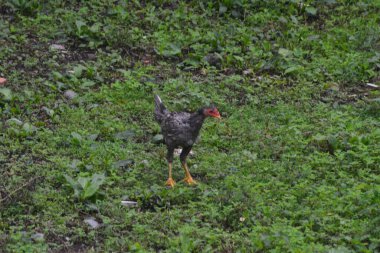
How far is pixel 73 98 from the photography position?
34.3ft

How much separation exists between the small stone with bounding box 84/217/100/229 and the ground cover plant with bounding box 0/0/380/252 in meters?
0.02

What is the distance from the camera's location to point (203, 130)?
9797mm

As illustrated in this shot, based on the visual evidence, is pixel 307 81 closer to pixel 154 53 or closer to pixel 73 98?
pixel 154 53

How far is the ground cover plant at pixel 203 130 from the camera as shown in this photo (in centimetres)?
714

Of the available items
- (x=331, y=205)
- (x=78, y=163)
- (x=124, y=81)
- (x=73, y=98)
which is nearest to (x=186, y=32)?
(x=124, y=81)

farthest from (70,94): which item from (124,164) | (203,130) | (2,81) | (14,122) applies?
(124,164)

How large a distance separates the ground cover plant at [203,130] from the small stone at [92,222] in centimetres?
2

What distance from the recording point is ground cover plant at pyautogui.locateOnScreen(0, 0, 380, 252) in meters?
7.14

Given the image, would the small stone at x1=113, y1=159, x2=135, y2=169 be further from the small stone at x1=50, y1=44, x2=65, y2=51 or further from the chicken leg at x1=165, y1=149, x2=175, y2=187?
the small stone at x1=50, y1=44, x2=65, y2=51

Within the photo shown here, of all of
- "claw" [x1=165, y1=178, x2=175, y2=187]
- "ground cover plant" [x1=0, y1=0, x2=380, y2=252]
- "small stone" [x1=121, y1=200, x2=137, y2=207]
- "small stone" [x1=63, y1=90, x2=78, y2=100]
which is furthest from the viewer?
"small stone" [x1=63, y1=90, x2=78, y2=100]

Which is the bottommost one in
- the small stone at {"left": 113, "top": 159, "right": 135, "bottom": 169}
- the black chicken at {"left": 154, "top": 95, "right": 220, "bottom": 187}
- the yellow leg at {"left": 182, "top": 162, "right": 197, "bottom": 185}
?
the small stone at {"left": 113, "top": 159, "right": 135, "bottom": 169}

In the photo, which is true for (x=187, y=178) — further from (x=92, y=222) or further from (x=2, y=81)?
(x=2, y=81)

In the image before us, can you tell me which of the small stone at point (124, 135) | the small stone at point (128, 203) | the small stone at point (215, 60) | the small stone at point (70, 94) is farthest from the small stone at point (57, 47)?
the small stone at point (128, 203)

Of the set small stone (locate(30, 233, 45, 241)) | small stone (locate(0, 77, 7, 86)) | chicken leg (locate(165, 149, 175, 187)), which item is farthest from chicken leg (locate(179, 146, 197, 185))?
small stone (locate(0, 77, 7, 86))
